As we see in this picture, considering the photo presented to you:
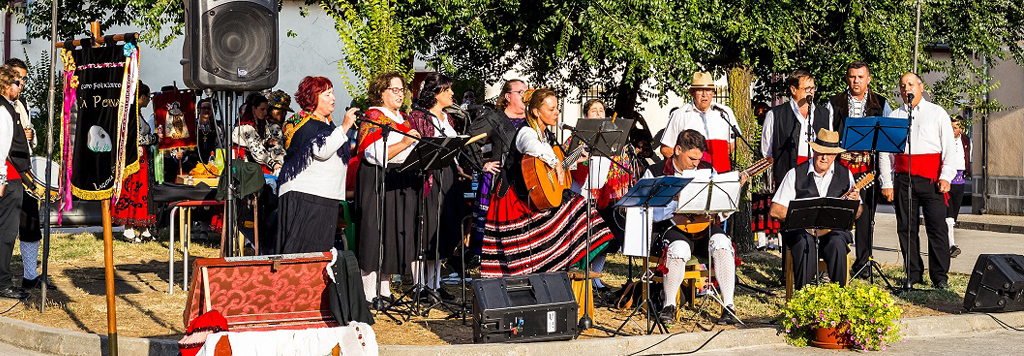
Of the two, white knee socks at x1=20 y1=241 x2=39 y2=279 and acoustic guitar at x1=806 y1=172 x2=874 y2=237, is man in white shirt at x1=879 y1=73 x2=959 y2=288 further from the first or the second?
white knee socks at x1=20 y1=241 x2=39 y2=279

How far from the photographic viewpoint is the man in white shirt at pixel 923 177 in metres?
10.9

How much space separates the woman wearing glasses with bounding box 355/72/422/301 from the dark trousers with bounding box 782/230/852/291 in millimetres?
2925

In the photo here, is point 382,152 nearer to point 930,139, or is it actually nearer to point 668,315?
point 668,315

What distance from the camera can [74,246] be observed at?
45.5ft

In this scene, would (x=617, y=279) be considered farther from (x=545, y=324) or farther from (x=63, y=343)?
(x=63, y=343)

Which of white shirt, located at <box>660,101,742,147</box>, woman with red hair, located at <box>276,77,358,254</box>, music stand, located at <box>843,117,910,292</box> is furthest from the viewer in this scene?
white shirt, located at <box>660,101,742,147</box>

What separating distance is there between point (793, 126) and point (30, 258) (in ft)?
21.7

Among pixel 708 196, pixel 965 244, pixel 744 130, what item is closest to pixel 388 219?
pixel 708 196

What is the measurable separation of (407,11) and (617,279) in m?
4.63

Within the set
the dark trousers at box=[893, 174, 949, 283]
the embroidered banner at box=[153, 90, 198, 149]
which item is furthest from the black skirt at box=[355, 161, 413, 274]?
the embroidered banner at box=[153, 90, 198, 149]

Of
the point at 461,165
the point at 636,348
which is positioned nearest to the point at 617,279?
the point at 461,165

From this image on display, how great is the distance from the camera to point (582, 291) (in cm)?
869

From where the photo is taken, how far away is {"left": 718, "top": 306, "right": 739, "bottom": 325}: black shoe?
350 inches

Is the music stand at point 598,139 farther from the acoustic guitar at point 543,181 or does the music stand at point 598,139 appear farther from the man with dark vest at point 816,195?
the man with dark vest at point 816,195
